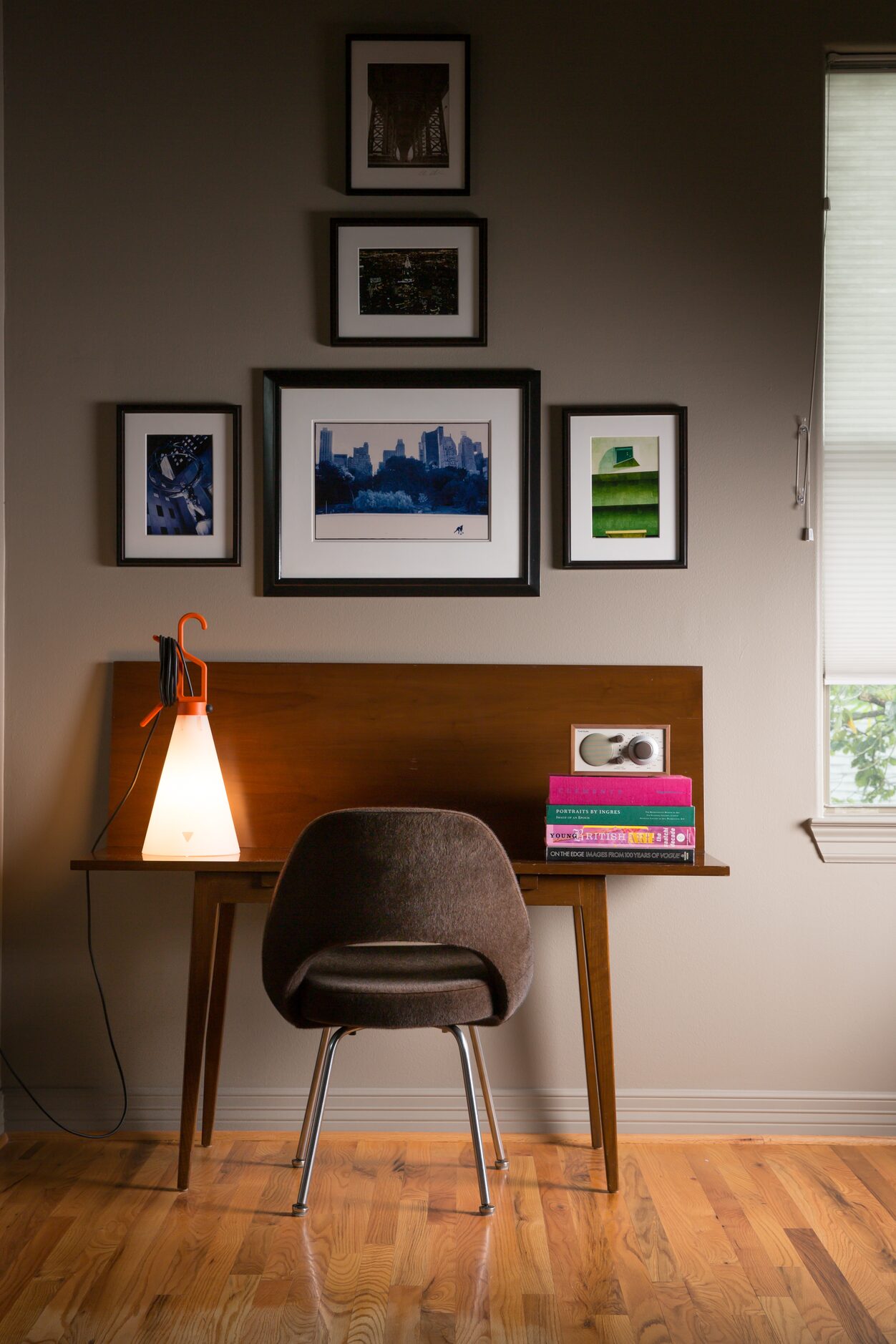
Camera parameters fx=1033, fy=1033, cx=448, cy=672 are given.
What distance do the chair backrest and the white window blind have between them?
3.77 feet

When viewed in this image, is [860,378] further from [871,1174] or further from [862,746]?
[871,1174]

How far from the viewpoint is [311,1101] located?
2.20 metres

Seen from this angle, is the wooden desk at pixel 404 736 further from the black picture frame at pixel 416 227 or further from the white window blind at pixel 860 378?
the black picture frame at pixel 416 227

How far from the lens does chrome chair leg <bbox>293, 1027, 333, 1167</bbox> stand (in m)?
2.08

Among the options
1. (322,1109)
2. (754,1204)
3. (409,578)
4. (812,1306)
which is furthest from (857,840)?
(322,1109)

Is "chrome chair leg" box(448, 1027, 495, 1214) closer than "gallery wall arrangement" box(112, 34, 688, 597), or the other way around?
"chrome chair leg" box(448, 1027, 495, 1214)

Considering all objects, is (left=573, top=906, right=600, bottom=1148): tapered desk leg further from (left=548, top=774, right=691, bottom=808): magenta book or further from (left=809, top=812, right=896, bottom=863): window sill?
(left=809, top=812, right=896, bottom=863): window sill

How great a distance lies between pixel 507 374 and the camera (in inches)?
96.8

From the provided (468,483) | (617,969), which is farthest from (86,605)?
(617,969)

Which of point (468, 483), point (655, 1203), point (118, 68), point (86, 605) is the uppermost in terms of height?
point (118, 68)

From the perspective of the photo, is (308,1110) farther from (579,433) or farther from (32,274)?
(32,274)

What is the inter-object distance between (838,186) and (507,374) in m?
0.96

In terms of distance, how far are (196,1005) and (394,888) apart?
661mm

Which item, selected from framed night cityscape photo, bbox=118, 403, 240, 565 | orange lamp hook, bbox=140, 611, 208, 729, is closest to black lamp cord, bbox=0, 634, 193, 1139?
orange lamp hook, bbox=140, 611, 208, 729
